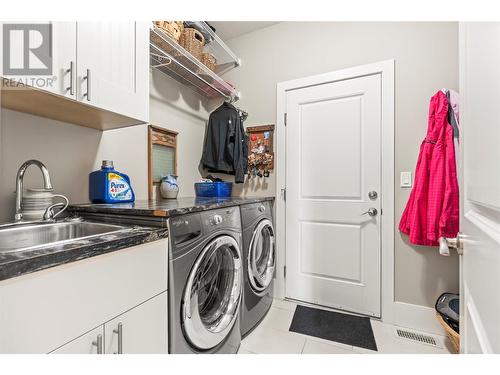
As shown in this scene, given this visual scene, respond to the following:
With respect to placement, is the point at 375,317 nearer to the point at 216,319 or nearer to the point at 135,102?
the point at 216,319

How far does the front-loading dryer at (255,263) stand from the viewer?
1.70 m

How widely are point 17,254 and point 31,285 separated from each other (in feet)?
0.30

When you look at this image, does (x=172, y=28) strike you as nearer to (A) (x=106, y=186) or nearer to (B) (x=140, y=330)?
(A) (x=106, y=186)

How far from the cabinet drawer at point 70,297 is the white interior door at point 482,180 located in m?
0.95

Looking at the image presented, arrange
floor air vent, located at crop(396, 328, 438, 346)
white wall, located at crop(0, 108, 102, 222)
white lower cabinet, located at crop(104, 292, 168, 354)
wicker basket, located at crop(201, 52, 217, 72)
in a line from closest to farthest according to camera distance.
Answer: white lower cabinet, located at crop(104, 292, 168, 354)
white wall, located at crop(0, 108, 102, 222)
floor air vent, located at crop(396, 328, 438, 346)
wicker basket, located at crop(201, 52, 217, 72)

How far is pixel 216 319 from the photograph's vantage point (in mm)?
1379

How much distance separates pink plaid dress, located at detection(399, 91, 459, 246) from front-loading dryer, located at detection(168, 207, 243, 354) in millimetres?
1305

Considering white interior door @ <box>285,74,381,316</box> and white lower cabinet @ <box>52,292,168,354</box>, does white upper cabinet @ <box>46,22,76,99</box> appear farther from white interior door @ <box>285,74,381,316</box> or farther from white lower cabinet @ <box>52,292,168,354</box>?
white interior door @ <box>285,74,381,316</box>

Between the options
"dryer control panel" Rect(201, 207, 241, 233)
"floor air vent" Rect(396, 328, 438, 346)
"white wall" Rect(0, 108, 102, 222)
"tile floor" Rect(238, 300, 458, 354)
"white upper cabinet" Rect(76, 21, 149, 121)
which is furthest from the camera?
"floor air vent" Rect(396, 328, 438, 346)

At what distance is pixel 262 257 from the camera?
2.13 meters

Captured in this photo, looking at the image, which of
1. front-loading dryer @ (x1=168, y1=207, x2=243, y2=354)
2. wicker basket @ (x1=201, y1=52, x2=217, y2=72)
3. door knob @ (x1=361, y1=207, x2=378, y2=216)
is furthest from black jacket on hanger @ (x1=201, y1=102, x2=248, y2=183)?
door knob @ (x1=361, y1=207, x2=378, y2=216)

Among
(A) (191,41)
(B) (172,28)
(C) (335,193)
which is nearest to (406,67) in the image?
(C) (335,193)

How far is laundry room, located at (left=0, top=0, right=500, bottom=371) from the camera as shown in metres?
0.63
